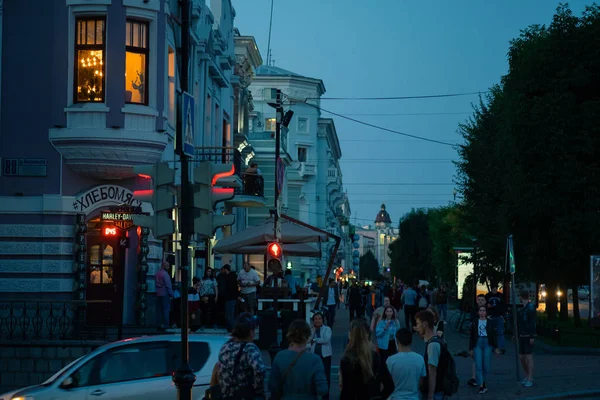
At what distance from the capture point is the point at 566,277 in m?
36.2

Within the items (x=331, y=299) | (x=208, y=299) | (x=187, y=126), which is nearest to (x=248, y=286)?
(x=208, y=299)

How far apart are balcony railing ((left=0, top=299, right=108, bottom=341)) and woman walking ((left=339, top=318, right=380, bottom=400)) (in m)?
12.3

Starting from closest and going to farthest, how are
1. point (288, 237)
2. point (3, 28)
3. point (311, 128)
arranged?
point (3, 28)
point (288, 237)
point (311, 128)

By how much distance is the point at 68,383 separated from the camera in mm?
13156

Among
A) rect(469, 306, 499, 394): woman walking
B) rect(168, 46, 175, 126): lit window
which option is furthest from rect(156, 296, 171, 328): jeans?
rect(469, 306, 499, 394): woman walking

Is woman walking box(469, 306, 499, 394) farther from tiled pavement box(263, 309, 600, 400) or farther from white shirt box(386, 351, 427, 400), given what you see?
white shirt box(386, 351, 427, 400)

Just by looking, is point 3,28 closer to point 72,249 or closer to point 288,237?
point 72,249

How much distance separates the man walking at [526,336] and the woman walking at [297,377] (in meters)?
11.6

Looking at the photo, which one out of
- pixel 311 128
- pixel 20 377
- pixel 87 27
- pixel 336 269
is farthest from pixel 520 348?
pixel 311 128

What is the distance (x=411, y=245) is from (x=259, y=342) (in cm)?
10511

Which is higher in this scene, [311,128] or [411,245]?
[311,128]

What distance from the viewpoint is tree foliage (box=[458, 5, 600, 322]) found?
3309cm

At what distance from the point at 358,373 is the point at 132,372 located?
12.7 feet

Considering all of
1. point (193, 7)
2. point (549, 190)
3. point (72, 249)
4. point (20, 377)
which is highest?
point (193, 7)
